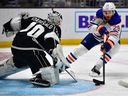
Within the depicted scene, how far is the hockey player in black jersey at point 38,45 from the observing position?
4.44m

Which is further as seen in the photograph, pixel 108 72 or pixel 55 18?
pixel 108 72

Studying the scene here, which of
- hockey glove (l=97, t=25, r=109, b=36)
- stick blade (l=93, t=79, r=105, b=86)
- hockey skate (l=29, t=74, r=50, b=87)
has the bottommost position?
stick blade (l=93, t=79, r=105, b=86)

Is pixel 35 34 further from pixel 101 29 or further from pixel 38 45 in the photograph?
pixel 101 29

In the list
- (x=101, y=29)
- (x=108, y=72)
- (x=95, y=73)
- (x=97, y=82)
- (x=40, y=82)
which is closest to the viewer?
(x=40, y=82)

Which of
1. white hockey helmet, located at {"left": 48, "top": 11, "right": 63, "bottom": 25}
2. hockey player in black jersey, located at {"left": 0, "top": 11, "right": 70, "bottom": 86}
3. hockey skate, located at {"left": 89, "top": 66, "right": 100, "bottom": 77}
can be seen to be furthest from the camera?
hockey skate, located at {"left": 89, "top": 66, "right": 100, "bottom": 77}

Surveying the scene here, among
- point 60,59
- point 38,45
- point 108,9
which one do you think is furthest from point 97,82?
point 108,9

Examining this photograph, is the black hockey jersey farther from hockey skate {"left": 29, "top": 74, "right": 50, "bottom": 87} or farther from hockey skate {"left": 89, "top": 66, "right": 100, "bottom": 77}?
hockey skate {"left": 89, "top": 66, "right": 100, "bottom": 77}

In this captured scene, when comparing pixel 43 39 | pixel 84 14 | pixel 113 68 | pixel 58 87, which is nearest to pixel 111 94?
pixel 58 87

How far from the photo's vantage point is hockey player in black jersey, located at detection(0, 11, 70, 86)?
444cm

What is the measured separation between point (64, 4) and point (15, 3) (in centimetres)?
98

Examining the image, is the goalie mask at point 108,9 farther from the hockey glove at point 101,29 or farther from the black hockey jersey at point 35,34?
the black hockey jersey at point 35,34

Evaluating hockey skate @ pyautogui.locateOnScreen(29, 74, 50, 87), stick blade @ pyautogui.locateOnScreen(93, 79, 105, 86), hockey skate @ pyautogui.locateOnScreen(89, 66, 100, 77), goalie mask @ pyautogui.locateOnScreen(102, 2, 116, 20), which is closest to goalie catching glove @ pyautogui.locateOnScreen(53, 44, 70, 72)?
hockey skate @ pyautogui.locateOnScreen(29, 74, 50, 87)

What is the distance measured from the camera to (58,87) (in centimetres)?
450

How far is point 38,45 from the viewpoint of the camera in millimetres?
4523
